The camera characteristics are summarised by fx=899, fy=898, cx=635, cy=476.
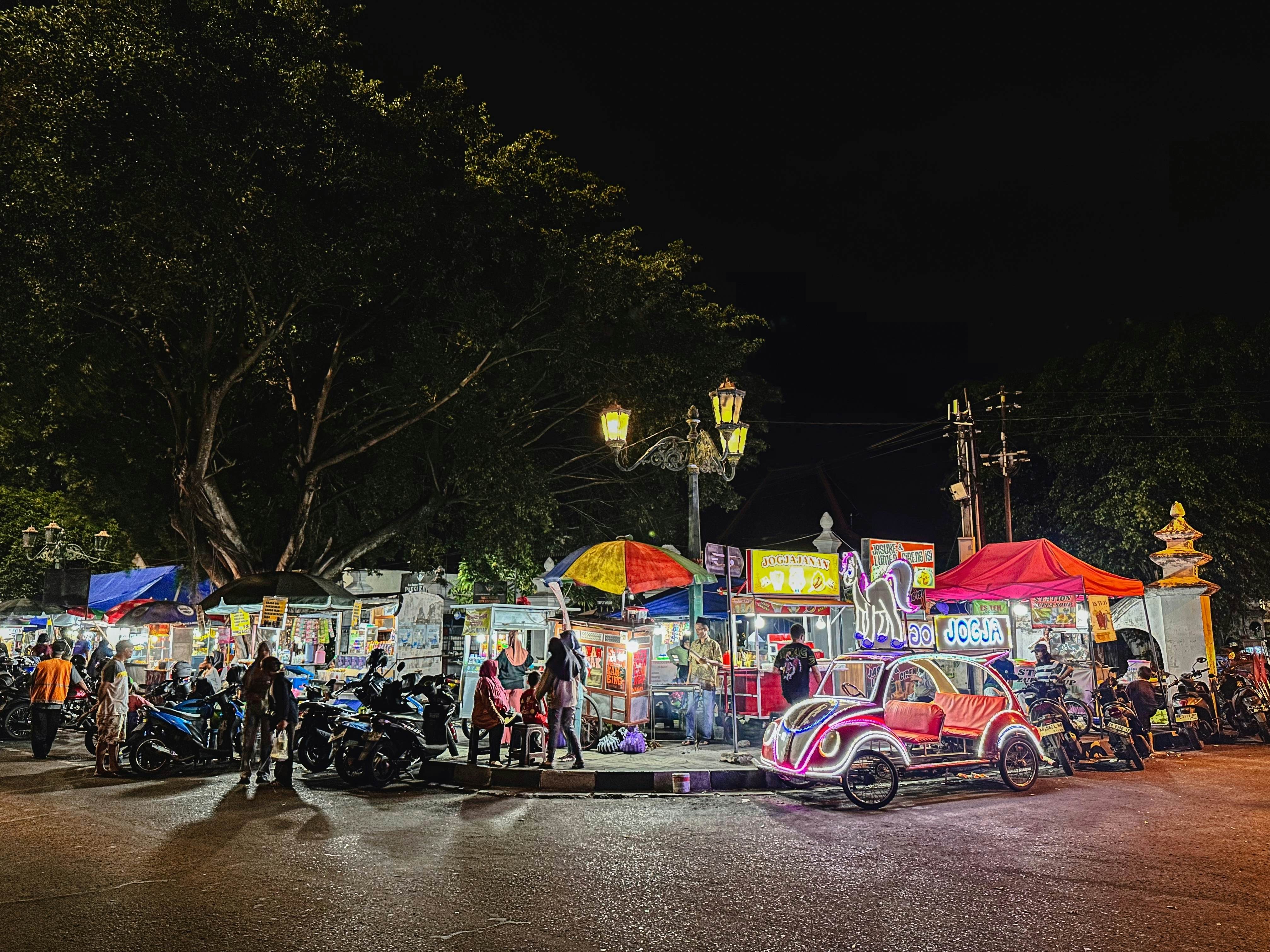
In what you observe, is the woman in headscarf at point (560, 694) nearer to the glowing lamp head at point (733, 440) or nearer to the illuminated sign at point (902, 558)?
the glowing lamp head at point (733, 440)

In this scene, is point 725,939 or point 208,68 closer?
point 725,939

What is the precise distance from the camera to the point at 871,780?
377 inches

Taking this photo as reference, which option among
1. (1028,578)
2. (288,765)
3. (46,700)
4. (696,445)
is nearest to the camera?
(288,765)

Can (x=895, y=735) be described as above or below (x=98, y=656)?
below

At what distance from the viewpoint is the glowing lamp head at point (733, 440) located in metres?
14.5

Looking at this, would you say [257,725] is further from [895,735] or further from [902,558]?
[902,558]

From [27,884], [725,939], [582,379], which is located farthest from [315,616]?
[725,939]

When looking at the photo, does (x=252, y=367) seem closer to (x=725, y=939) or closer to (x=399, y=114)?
(x=399, y=114)

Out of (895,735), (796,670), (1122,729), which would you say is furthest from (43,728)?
(1122,729)

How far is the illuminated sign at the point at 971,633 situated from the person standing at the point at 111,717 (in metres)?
12.2

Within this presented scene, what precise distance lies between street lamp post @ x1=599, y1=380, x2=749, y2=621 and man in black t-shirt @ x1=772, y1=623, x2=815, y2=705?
2527 mm

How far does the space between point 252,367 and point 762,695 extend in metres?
11.8

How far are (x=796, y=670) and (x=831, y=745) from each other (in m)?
3.20

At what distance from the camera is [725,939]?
5.06 m
